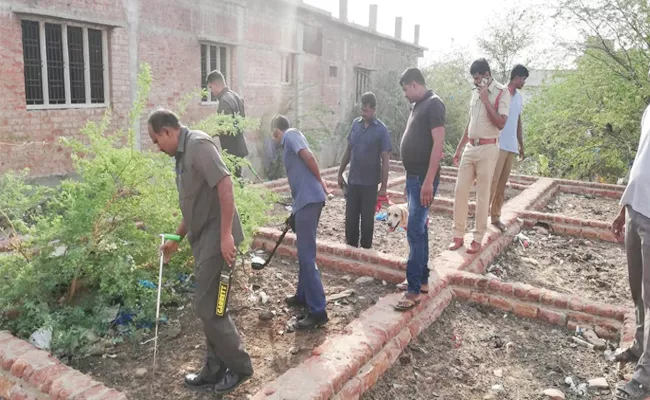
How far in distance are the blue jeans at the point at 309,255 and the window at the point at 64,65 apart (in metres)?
5.65

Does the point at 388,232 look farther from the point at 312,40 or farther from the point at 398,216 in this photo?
the point at 312,40

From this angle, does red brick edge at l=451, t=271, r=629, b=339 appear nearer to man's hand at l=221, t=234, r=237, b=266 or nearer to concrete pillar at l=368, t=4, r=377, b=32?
man's hand at l=221, t=234, r=237, b=266

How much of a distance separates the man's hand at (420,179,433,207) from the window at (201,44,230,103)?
7.35 meters

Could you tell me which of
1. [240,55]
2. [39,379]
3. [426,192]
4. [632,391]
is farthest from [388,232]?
[240,55]

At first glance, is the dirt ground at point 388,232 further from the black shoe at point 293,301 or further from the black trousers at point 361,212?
the black shoe at point 293,301

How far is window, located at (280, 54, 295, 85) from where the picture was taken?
13.3 metres

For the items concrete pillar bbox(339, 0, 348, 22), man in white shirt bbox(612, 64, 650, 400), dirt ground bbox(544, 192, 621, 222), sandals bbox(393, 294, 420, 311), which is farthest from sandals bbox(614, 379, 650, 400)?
concrete pillar bbox(339, 0, 348, 22)

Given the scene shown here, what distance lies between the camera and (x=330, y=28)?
49.0 feet

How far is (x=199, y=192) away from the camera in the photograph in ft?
9.57

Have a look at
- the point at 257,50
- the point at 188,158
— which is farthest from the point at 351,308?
the point at 257,50

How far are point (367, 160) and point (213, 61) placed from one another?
6793 millimetres

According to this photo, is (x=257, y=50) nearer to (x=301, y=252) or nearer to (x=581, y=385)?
(x=301, y=252)

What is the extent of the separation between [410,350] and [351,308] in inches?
28.2

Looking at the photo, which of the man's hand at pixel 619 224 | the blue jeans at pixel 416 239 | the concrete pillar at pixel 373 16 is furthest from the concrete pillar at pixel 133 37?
the concrete pillar at pixel 373 16
